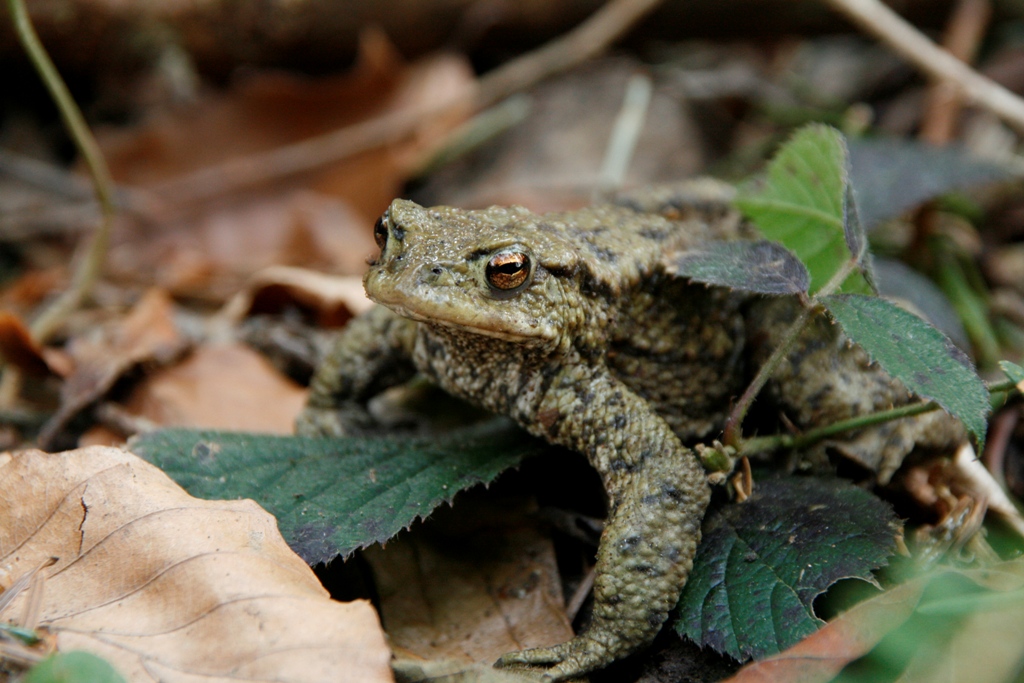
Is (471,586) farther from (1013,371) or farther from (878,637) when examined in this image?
(1013,371)

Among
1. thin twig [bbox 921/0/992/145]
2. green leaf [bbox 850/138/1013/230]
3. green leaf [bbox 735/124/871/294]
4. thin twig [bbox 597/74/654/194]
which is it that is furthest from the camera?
thin twig [bbox 597/74/654/194]

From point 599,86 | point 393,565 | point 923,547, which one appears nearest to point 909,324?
point 923,547

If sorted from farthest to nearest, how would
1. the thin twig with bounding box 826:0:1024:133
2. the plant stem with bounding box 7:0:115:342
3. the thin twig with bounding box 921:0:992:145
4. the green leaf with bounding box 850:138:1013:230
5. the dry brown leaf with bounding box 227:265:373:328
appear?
the thin twig with bounding box 921:0:992:145
the thin twig with bounding box 826:0:1024:133
the dry brown leaf with bounding box 227:265:373:328
the green leaf with bounding box 850:138:1013:230
the plant stem with bounding box 7:0:115:342

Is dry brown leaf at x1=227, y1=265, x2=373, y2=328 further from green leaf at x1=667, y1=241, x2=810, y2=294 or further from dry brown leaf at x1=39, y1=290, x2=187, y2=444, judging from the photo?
green leaf at x1=667, y1=241, x2=810, y2=294

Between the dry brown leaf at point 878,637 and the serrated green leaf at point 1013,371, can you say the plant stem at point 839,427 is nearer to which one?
the serrated green leaf at point 1013,371

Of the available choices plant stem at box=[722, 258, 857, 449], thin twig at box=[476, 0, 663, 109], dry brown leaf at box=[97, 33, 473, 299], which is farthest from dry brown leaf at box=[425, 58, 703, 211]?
plant stem at box=[722, 258, 857, 449]

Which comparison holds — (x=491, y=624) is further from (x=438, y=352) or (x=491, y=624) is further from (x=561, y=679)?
(x=438, y=352)

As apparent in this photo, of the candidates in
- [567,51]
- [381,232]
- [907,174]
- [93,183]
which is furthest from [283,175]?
[907,174]
